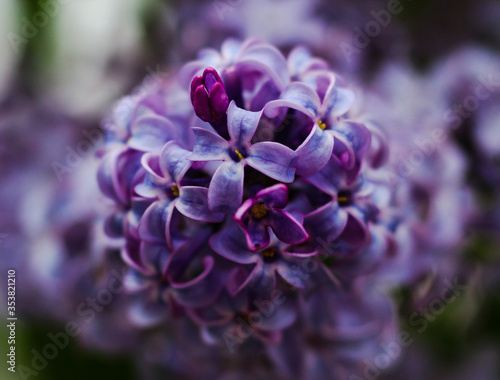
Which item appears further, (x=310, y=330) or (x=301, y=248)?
(x=310, y=330)

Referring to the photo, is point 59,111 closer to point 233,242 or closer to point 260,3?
point 260,3

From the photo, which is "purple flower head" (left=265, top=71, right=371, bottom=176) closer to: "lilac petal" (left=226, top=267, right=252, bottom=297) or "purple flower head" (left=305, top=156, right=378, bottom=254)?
"purple flower head" (left=305, top=156, right=378, bottom=254)

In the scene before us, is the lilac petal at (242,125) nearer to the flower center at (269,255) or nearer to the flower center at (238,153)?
the flower center at (238,153)

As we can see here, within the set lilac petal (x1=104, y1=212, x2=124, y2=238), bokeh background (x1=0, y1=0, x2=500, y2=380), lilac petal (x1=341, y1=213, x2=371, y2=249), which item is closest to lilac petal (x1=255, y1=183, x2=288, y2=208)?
lilac petal (x1=341, y1=213, x2=371, y2=249)

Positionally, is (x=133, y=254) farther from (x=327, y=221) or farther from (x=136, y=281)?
(x=327, y=221)

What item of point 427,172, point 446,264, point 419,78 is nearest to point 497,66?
point 419,78

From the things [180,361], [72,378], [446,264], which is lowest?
[72,378]

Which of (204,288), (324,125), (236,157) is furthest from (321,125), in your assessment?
(204,288)
